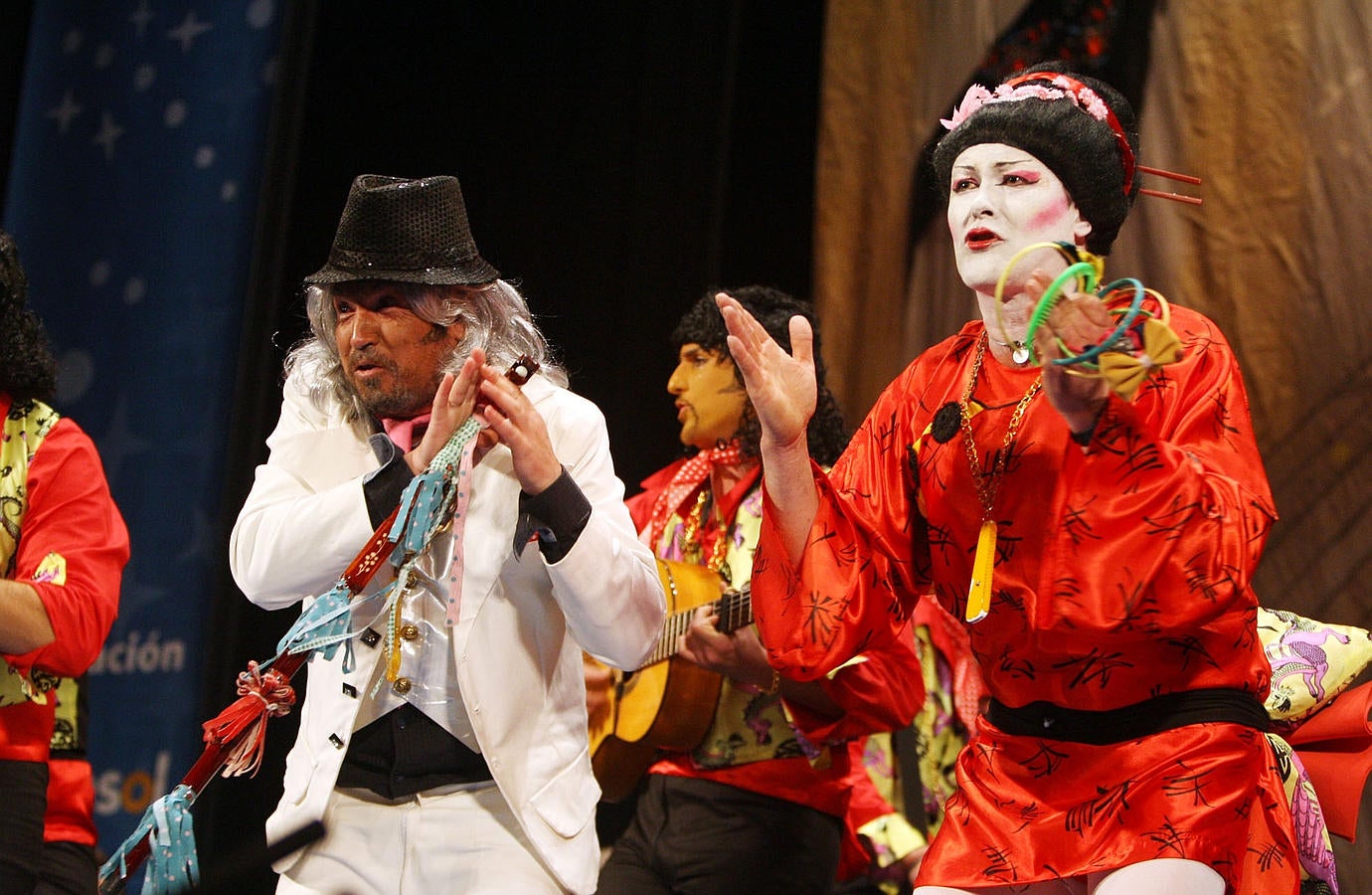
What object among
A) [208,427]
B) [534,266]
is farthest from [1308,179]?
[208,427]

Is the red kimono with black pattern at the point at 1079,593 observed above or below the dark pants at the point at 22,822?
above

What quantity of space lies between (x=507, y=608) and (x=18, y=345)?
1.27 metres

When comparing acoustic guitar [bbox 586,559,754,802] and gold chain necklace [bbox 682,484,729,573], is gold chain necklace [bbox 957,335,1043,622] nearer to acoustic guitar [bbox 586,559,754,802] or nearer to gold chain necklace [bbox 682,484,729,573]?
acoustic guitar [bbox 586,559,754,802]

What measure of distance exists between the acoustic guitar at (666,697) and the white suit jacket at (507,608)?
92 centimetres

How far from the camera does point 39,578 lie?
2654 millimetres

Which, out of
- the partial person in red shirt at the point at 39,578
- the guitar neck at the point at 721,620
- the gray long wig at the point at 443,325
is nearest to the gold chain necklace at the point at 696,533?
the guitar neck at the point at 721,620

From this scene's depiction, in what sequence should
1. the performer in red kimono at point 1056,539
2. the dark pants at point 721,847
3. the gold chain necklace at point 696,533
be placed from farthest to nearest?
1. the gold chain necklace at point 696,533
2. the dark pants at point 721,847
3. the performer in red kimono at point 1056,539

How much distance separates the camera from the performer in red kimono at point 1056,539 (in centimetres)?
174

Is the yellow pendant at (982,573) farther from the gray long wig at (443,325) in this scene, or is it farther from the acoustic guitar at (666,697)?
the acoustic guitar at (666,697)

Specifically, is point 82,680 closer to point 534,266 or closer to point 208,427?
point 208,427

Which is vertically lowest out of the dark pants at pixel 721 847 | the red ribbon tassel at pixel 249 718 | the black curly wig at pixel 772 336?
the dark pants at pixel 721 847

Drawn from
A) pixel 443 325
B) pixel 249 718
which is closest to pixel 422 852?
pixel 249 718

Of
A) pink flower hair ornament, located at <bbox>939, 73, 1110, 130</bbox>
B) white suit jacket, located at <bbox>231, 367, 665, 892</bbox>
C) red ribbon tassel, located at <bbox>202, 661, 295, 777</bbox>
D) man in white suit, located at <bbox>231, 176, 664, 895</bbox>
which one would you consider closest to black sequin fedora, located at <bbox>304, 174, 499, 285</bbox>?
man in white suit, located at <bbox>231, 176, 664, 895</bbox>

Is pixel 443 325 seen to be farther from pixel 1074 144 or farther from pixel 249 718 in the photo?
pixel 1074 144
